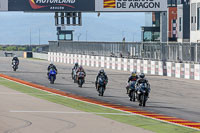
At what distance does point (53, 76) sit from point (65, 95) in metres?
8.26

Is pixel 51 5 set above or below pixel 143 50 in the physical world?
above

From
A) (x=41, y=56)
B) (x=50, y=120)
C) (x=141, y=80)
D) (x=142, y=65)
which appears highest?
(x=41, y=56)

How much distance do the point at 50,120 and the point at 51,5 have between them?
46.3m

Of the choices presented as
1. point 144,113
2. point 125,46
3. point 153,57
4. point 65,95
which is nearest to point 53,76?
point 65,95

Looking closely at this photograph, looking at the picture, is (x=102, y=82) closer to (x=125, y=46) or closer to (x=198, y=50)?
(x=198, y=50)

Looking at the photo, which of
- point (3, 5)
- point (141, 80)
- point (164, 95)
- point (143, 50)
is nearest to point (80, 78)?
point (164, 95)

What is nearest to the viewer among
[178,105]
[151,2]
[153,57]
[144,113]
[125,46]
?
[144,113]

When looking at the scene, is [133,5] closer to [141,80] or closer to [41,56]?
[41,56]

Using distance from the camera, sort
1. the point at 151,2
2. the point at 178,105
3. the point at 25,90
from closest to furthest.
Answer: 1. the point at 178,105
2. the point at 25,90
3. the point at 151,2

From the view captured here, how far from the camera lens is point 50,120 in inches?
A: 674

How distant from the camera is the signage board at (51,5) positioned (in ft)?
206

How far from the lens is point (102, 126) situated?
16156mm

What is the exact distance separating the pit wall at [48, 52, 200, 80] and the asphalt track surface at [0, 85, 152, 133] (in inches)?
706

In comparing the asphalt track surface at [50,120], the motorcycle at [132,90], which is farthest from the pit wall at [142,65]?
the asphalt track surface at [50,120]
